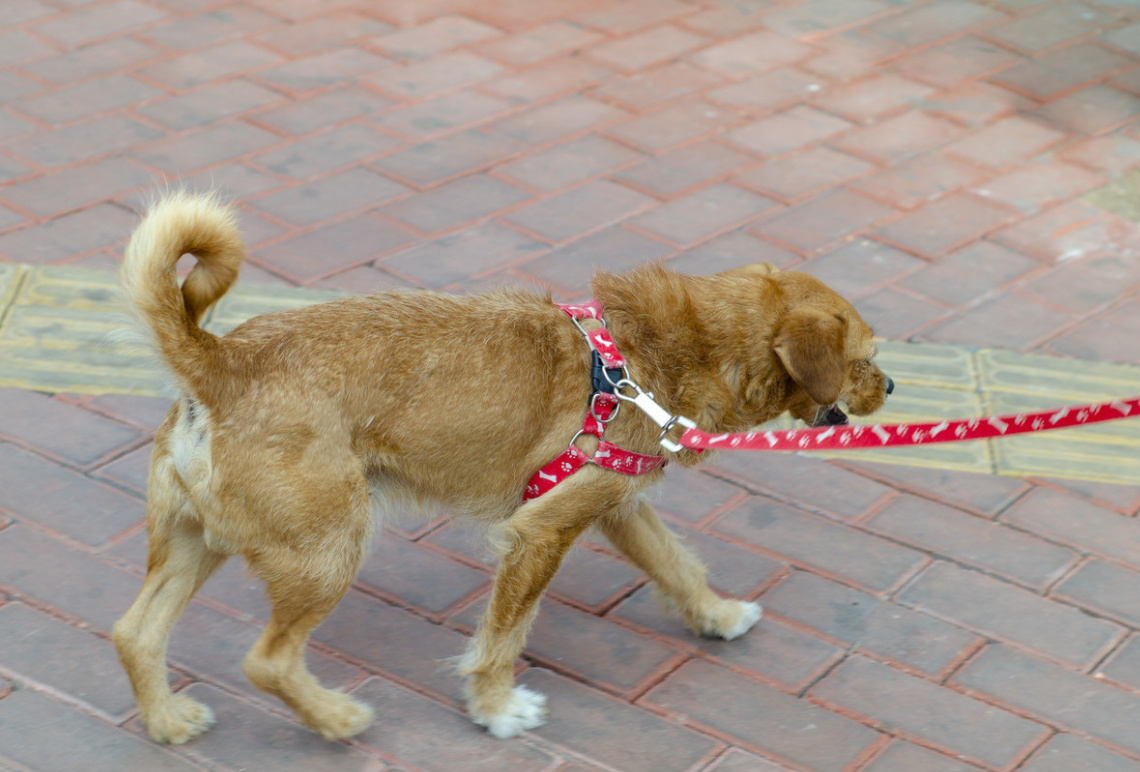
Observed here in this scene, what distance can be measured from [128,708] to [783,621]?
1.87 m

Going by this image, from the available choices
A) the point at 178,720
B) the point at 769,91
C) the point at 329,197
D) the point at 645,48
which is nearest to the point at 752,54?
the point at 769,91

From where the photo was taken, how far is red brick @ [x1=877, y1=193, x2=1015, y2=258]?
5746mm

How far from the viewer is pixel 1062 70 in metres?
7.32

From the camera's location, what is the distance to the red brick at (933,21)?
25.2 ft

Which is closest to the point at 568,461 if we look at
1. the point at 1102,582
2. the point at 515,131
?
the point at 1102,582

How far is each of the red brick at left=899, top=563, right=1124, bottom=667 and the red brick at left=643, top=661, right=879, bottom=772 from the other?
64 cm

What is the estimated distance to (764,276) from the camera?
142 inches

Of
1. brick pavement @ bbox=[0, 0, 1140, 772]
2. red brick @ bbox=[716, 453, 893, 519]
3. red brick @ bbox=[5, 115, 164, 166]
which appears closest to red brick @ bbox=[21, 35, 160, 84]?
brick pavement @ bbox=[0, 0, 1140, 772]

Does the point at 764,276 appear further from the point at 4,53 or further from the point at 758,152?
the point at 4,53

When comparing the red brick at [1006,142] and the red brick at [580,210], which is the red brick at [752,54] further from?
the red brick at [580,210]

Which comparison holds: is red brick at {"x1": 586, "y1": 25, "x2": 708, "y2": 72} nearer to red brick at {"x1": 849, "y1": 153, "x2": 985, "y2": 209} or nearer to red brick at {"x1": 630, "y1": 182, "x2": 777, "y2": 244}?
red brick at {"x1": 630, "y1": 182, "x2": 777, "y2": 244}

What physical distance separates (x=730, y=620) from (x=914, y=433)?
922mm

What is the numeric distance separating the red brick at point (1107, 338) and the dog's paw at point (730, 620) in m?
2.16

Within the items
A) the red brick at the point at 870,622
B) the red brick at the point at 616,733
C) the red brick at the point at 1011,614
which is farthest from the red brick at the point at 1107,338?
the red brick at the point at 616,733
